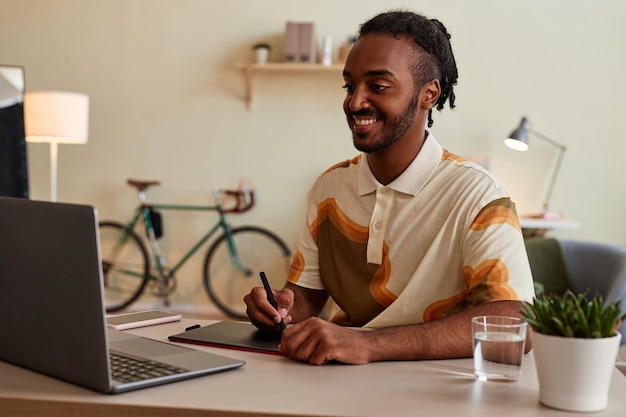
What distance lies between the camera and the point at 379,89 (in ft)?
5.47

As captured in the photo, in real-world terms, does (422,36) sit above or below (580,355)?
above

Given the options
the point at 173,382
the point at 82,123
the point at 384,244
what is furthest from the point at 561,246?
the point at 82,123

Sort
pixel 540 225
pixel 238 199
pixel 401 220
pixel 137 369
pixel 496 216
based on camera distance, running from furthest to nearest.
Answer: pixel 238 199, pixel 540 225, pixel 401 220, pixel 496 216, pixel 137 369

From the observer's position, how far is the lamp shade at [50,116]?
462 cm

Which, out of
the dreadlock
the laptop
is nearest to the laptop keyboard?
the laptop

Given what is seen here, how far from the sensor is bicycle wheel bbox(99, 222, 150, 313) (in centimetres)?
546

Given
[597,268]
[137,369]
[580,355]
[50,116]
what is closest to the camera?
[580,355]

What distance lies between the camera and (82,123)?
15.6 feet

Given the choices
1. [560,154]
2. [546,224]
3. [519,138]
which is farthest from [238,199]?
[560,154]

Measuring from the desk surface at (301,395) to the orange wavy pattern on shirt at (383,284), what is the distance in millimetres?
409

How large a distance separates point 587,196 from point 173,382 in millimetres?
4485

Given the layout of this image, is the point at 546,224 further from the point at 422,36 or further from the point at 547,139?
the point at 422,36

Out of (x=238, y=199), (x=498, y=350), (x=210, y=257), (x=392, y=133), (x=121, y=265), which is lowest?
(x=121, y=265)

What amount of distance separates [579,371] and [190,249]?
4.60 metres
